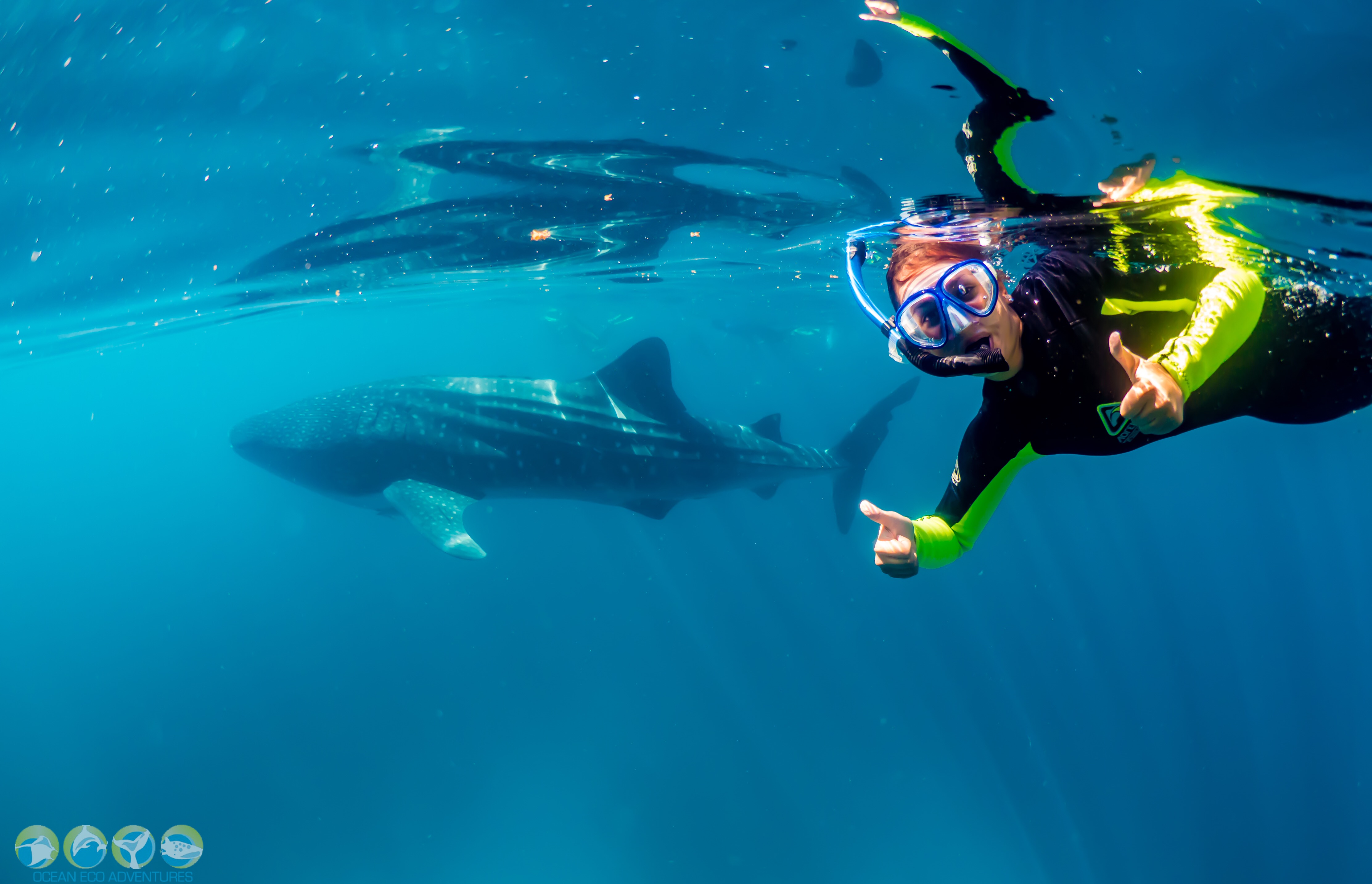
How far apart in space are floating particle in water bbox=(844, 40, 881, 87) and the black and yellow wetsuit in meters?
2.45

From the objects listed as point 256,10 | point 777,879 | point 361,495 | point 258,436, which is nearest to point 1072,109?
point 256,10

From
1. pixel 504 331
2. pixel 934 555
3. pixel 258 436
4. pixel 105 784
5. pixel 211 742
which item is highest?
pixel 934 555

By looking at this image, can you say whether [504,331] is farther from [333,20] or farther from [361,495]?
[333,20]

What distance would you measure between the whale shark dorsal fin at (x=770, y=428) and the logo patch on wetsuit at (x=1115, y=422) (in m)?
9.08

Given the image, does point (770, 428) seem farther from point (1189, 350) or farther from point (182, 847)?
point (182, 847)

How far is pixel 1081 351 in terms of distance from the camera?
3049mm

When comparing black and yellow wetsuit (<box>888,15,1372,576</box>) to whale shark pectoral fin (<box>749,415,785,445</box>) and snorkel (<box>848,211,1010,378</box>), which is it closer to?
snorkel (<box>848,211,1010,378</box>)

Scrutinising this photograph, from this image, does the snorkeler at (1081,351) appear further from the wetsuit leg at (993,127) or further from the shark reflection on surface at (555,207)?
the shark reflection on surface at (555,207)

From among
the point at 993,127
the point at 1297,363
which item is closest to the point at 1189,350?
the point at 1297,363

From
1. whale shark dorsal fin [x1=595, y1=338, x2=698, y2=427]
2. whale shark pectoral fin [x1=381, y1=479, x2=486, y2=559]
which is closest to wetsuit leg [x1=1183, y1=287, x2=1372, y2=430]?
whale shark dorsal fin [x1=595, y1=338, x2=698, y2=427]

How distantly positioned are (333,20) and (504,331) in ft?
118

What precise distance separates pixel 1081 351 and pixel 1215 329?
0.50 meters

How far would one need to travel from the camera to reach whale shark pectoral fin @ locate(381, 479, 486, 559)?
9773 millimetres

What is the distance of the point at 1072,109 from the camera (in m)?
5.01
